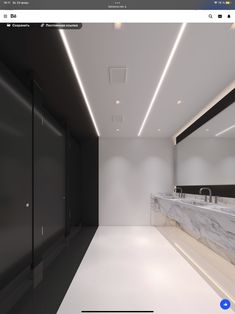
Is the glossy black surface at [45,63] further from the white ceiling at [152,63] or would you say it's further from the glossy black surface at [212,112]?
the glossy black surface at [212,112]

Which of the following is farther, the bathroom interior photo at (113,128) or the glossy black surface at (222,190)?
the glossy black surface at (222,190)

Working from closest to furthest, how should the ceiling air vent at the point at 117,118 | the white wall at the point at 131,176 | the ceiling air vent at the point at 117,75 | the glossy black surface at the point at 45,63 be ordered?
the glossy black surface at the point at 45,63 → the ceiling air vent at the point at 117,75 → the ceiling air vent at the point at 117,118 → the white wall at the point at 131,176

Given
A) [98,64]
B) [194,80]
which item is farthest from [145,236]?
[98,64]

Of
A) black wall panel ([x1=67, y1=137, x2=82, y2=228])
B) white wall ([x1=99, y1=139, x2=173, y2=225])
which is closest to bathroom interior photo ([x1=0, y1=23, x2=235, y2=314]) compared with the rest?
black wall panel ([x1=67, y1=137, x2=82, y2=228])

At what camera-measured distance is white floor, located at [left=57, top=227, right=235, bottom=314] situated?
6.11 feet

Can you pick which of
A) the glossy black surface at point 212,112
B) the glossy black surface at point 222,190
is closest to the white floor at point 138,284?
the glossy black surface at point 222,190

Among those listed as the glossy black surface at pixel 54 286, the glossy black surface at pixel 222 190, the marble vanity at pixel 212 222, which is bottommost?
the glossy black surface at pixel 54 286

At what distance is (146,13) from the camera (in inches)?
40.8

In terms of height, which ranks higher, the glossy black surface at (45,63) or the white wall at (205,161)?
the glossy black surface at (45,63)

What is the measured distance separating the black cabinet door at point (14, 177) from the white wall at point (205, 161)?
8.13 ft

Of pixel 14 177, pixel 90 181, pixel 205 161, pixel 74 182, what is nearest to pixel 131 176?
pixel 90 181

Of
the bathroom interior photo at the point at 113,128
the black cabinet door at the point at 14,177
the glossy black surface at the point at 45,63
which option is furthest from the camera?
the black cabinet door at the point at 14,177

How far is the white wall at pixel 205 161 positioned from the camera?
3088 mm

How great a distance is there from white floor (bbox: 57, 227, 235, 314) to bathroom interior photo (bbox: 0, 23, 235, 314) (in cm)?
2
